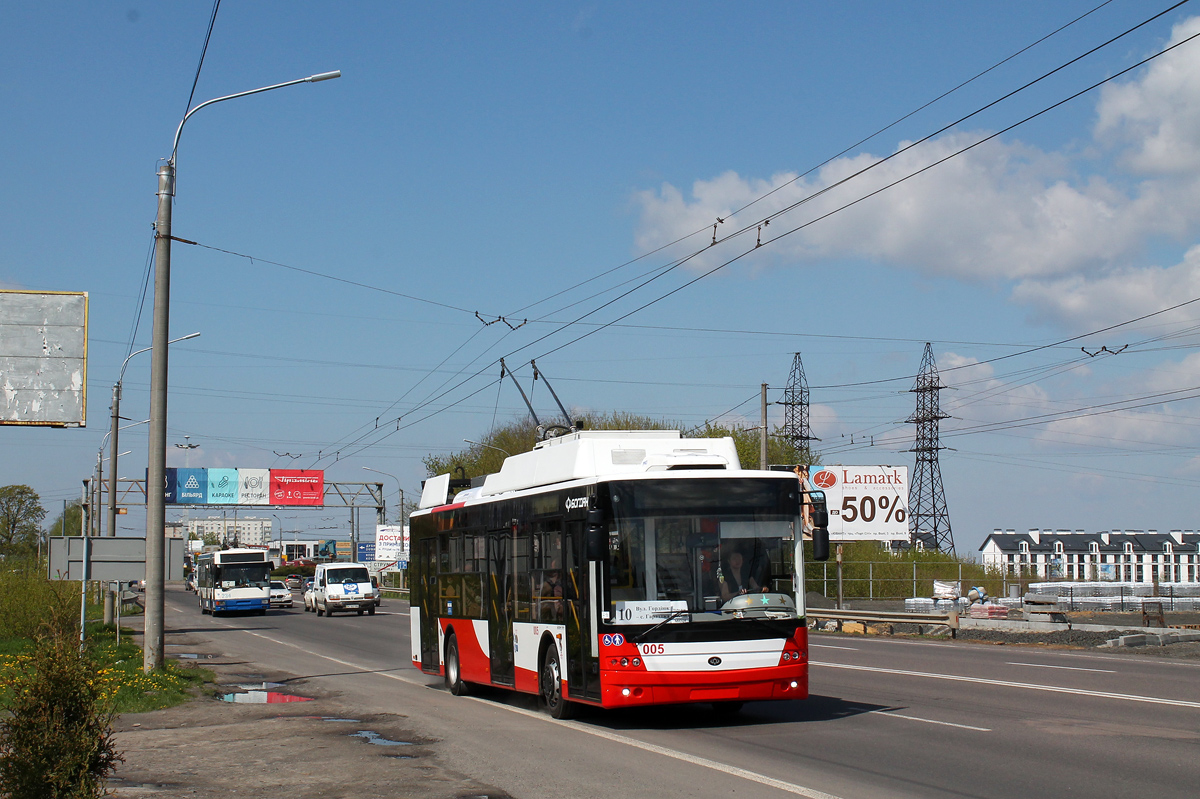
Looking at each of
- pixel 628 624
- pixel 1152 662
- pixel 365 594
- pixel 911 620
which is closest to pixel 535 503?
pixel 628 624

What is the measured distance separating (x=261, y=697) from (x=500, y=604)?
443 cm

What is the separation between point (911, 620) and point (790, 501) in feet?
71.2

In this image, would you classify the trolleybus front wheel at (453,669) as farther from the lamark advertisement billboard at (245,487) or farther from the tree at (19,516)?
the tree at (19,516)

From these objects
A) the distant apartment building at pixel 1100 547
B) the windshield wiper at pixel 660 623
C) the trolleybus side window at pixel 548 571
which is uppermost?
the trolleybus side window at pixel 548 571

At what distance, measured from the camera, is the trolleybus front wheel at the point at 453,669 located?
17406mm

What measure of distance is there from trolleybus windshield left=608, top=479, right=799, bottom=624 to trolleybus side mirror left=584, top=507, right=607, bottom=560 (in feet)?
1.11

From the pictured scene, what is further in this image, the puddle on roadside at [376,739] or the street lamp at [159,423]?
the street lamp at [159,423]

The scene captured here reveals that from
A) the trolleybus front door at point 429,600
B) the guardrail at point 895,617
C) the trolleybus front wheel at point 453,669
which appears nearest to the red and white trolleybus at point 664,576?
the trolleybus front wheel at point 453,669

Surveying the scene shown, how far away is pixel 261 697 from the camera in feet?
56.7

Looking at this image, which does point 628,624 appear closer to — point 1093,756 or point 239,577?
point 1093,756

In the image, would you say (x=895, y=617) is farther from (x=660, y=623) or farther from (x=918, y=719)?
(x=660, y=623)

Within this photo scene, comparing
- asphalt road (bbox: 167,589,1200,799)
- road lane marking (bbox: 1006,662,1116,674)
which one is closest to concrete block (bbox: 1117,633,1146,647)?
asphalt road (bbox: 167,589,1200,799)

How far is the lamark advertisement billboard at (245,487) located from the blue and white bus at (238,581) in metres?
23.4

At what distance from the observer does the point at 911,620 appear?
108 feet
